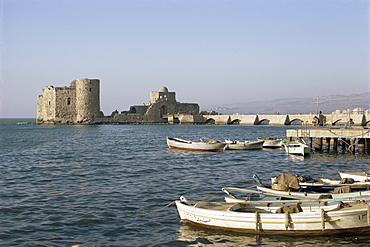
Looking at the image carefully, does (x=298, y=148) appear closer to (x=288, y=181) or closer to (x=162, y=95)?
(x=288, y=181)

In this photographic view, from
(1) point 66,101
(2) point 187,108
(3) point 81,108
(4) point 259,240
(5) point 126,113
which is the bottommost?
(4) point 259,240

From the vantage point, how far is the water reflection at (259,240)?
9586 mm

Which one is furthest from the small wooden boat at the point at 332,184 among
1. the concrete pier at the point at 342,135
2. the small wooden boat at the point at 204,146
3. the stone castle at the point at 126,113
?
the stone castle at the point at 126,113

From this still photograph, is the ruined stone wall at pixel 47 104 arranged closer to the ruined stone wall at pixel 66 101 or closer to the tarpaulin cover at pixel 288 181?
the ruined stone wall at pixel 66 101

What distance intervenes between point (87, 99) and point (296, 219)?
76.9m

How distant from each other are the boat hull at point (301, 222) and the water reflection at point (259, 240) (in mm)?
139

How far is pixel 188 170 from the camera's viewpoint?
21250mm

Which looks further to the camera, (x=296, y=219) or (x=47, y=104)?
(x=47, y=104)

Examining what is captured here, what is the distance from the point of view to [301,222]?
9.77 metres

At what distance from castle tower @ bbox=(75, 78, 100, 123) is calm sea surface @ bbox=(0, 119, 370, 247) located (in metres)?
54.6

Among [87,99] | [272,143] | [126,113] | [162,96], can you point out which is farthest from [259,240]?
[162,96]

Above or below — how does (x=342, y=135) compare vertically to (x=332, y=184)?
above

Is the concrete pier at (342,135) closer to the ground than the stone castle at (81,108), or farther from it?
closer to the ground

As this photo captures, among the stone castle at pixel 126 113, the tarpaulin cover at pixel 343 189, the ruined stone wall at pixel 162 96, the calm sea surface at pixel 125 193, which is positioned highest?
the ruined stone wall at pixel 162 96
